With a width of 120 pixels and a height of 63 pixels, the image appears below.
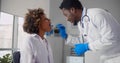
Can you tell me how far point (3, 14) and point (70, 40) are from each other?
63.0 inches

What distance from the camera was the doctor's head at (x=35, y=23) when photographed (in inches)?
85.7

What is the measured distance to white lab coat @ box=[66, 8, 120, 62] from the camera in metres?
1.83

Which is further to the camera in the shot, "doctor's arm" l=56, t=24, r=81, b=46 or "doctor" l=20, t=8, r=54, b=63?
"doctor's arm" l=56, t=24, r=81, b=46

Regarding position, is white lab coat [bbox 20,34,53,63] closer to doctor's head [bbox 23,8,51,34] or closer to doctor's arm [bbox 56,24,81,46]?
doctor's head [bbox 23,8,51,34]

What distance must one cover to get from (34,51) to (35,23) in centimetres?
30

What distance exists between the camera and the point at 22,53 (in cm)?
202

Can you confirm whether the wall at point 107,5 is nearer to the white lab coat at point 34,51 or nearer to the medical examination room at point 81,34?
the medical examination room at point 81,34

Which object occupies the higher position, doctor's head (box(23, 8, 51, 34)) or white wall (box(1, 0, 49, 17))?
white wall (box(1, 0, 49, 17))

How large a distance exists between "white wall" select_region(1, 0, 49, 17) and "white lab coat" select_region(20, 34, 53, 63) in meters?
1.42

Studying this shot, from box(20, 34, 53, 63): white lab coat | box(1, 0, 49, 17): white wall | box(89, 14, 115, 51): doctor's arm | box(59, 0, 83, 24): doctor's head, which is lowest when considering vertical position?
box(20, 34, 53, 63): white lab coat

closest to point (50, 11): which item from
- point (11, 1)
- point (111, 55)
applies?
point (11, 1)

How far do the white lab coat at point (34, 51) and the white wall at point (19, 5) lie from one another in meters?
1.42

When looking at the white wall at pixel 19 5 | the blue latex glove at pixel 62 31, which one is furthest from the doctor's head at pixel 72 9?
the white wall at pixel 19 5

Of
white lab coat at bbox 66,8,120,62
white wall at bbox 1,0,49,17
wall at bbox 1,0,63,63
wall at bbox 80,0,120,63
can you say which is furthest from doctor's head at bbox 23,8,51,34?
wall at bbox 80,0,120,63
